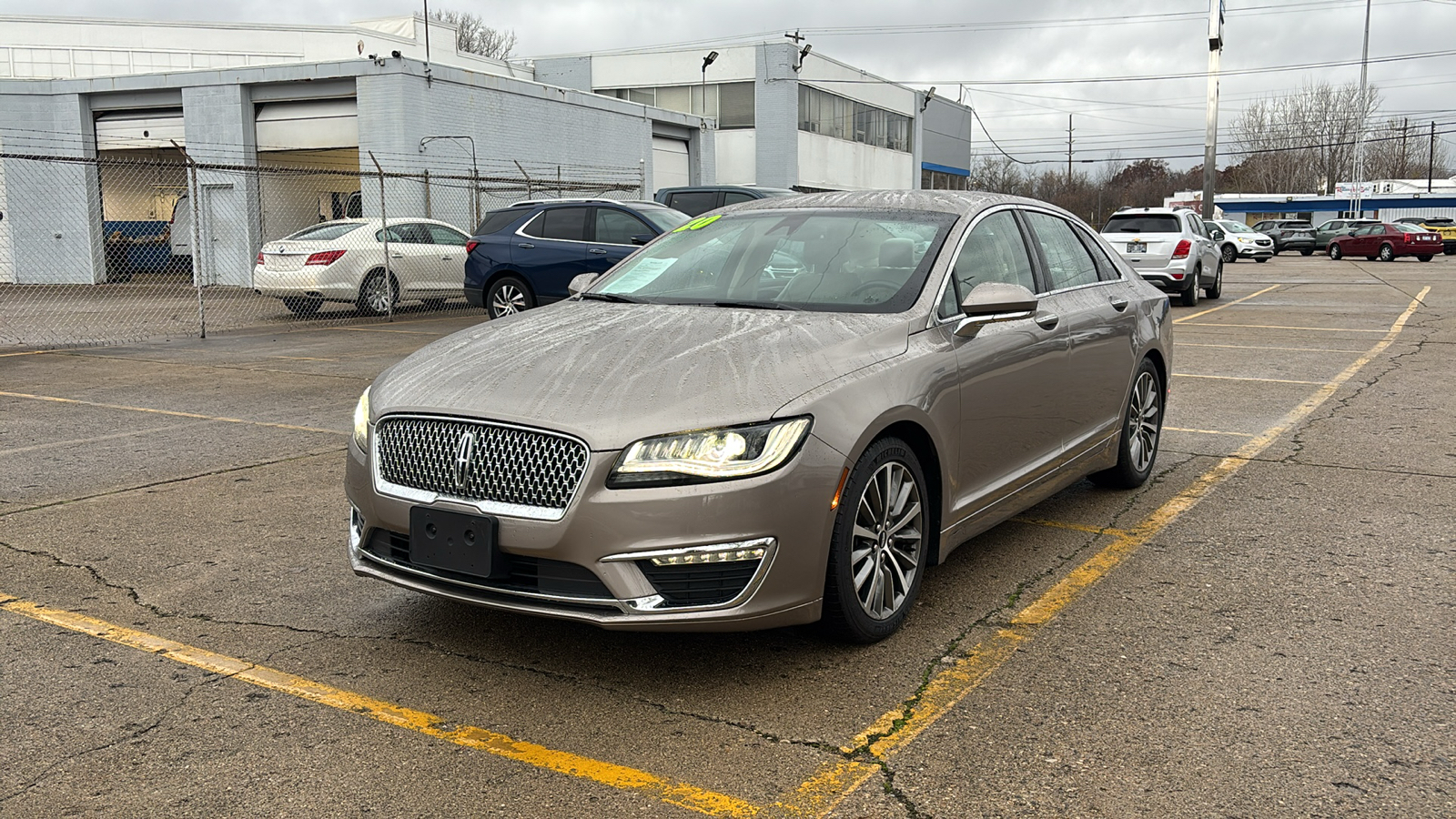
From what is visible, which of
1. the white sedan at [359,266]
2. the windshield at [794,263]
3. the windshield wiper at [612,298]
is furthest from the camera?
the white sedan at [359,266]

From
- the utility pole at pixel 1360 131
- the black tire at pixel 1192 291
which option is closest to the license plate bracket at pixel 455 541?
the black tire at pixel 1192 291

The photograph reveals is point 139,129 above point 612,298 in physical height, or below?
above

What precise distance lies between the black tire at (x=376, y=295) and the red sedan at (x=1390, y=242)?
120 feet

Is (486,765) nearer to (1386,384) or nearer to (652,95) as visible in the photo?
(1386,384)

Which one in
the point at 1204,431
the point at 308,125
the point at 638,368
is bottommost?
the point at 1204,431

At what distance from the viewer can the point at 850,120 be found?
50438 millimetres

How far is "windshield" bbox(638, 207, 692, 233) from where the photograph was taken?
15.4m

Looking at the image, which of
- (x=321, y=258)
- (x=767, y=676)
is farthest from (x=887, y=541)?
(x=321, y=258)

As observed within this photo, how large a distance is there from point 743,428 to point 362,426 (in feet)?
4.70

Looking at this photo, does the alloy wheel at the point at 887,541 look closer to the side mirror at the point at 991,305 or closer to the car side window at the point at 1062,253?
the side mirror at the point at 991,305

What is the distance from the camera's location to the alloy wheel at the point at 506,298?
1555cm

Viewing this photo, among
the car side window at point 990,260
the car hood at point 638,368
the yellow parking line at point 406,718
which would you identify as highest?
the car side window at point 990,260

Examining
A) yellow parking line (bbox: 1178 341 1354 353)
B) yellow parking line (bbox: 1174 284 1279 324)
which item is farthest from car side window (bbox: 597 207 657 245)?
yellow parking line (bbox: 1174 284 1279 324)

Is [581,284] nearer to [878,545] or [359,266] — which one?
[878,545]
